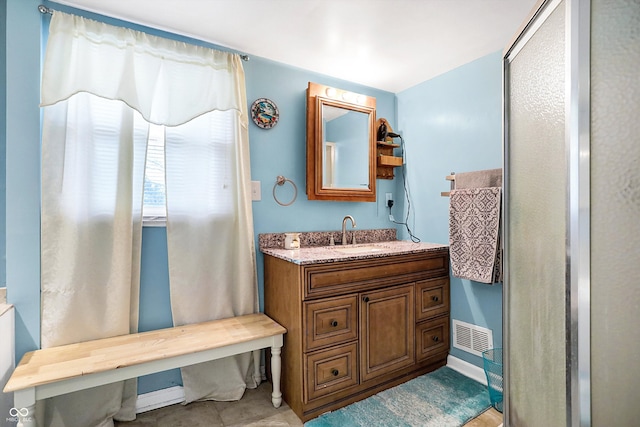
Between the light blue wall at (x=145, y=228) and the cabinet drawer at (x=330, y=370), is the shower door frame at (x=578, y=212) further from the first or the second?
the light blue wall at (x=145, y=228)

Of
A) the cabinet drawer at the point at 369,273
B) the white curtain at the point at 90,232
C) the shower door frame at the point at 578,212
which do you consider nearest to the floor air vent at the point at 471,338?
the cabinet drawer at the point at 369,273

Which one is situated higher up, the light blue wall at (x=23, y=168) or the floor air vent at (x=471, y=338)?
the light blue wall at (x=23, y=168)

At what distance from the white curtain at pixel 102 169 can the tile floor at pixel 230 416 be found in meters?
0.17

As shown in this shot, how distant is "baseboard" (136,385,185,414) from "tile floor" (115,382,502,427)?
3 centimetres

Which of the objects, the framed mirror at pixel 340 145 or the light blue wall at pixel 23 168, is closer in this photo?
the light blue wall at pixel 23 168

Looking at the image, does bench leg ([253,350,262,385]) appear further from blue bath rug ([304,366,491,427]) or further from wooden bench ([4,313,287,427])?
blue bath rug ([304,366,491,427])

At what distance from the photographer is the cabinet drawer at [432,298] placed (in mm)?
2146

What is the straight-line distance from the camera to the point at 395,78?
98.8 inches

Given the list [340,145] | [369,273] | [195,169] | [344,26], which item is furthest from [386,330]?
[344,26]

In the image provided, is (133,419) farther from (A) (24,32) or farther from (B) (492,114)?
(B) (492,114)

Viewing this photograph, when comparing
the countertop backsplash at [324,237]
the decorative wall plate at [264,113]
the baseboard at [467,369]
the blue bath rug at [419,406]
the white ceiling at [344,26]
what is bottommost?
the blue bath rug at [419,406]

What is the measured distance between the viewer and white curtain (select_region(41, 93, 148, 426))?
157 cm

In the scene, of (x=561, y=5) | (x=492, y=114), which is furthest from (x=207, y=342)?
(x=492, y=114)

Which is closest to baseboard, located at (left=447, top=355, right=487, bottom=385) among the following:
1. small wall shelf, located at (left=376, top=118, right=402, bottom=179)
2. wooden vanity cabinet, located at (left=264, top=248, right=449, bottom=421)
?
wooden vanity cabinet, located at (left=264, top=248, right=449, bottom=421)
